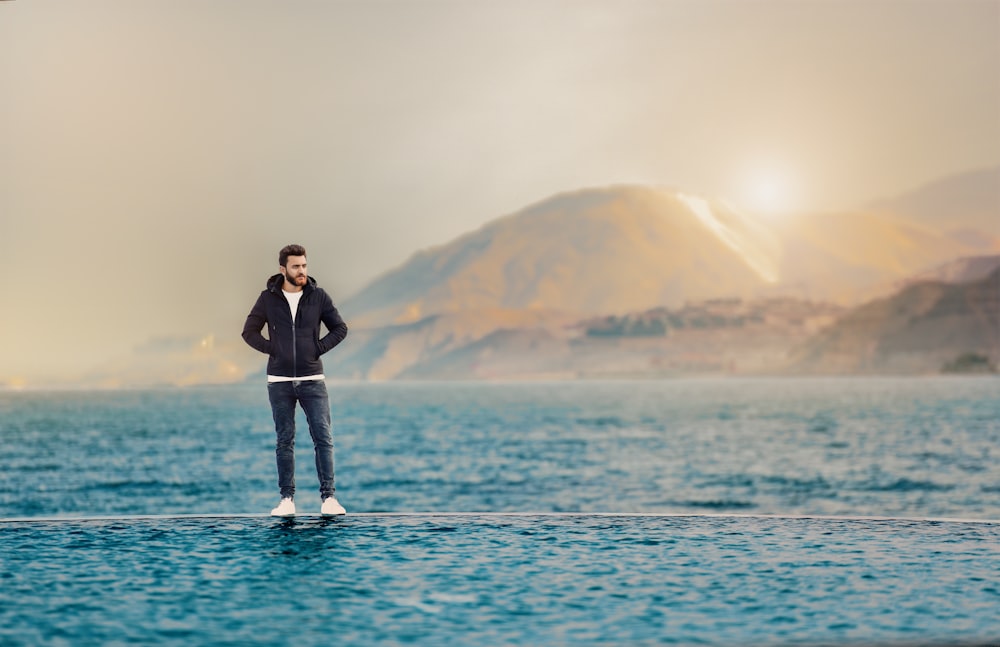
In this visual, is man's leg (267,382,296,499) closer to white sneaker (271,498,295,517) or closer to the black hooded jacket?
A: white sneaker (271,498,295,517)

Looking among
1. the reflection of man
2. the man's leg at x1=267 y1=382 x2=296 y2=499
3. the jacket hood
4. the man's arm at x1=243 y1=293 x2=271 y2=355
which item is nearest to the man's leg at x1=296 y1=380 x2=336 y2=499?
the reflection of man

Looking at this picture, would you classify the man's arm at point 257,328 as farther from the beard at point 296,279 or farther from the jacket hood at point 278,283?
the beard at point 296,279

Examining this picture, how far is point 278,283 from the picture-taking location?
38.9ft

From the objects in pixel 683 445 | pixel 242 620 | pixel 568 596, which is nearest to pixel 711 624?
pixel 568 596

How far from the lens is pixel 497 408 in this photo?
194625mm

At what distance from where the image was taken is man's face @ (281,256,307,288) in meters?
11.7

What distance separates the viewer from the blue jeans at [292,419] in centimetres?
1212

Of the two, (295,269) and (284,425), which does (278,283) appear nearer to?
(295,269)

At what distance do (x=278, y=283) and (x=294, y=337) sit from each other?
563 mm

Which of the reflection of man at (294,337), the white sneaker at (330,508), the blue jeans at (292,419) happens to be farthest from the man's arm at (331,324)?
the white sneaker at (330,508)

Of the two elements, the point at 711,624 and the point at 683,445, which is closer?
the point at 711,624

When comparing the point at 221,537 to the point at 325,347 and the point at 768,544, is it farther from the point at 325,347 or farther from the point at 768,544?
the point at 768,544

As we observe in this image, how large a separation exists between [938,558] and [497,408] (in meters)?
185

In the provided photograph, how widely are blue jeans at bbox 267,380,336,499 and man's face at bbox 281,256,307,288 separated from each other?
108cm
